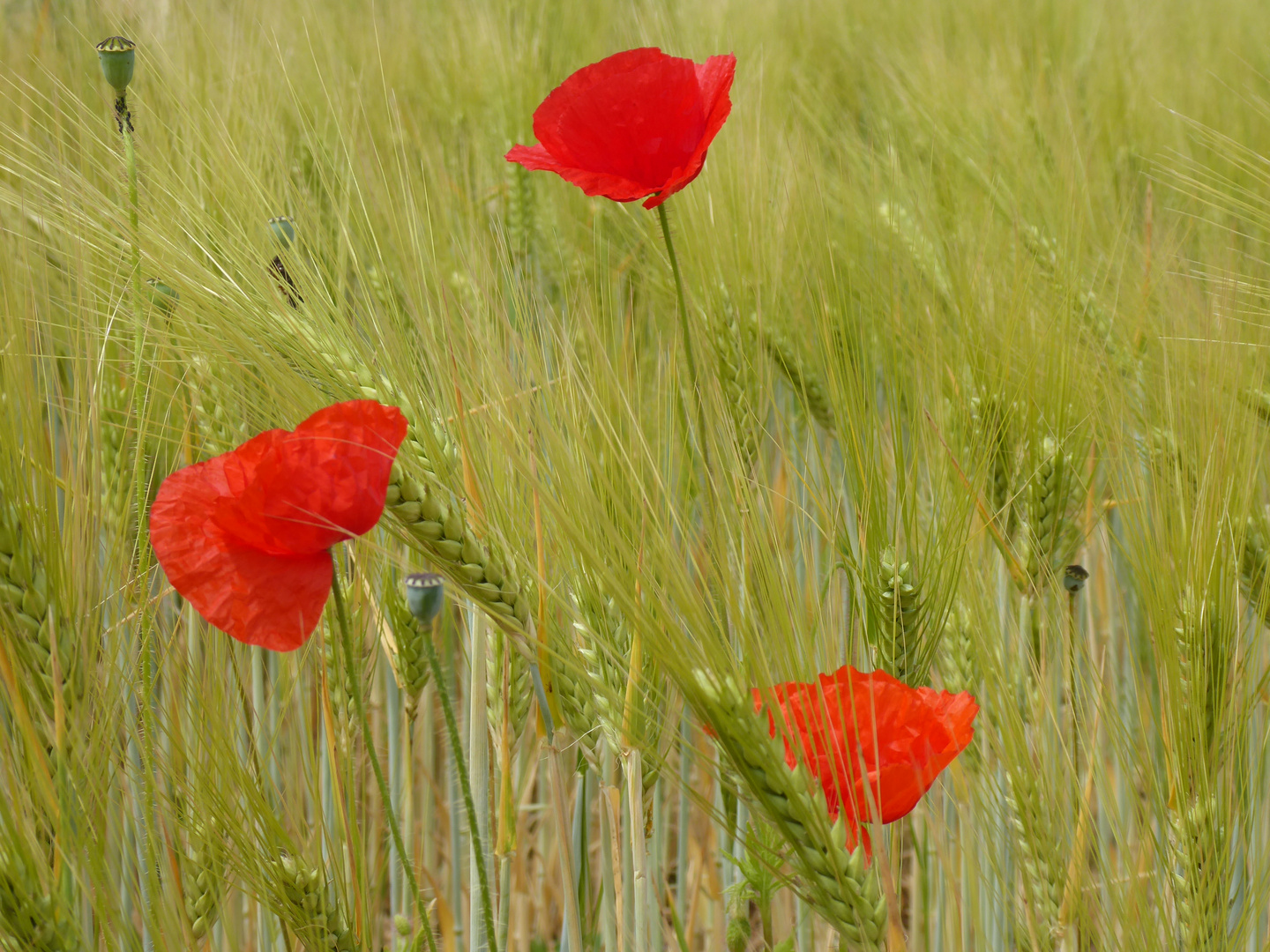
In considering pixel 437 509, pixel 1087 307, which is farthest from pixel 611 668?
pixel 1087 307

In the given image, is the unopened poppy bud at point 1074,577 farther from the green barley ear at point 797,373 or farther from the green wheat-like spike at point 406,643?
the green wheat-like spike at point 406,643

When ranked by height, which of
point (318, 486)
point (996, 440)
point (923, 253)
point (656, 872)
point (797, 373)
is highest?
point (923, 253)

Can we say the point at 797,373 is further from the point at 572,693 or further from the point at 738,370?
the point at 572,693

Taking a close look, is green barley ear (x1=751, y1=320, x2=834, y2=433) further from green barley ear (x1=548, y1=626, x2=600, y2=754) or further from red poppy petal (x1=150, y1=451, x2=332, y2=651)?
red poppy petal (x1=150, y1=451, x2=332, y2=651)

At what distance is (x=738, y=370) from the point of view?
910 mm

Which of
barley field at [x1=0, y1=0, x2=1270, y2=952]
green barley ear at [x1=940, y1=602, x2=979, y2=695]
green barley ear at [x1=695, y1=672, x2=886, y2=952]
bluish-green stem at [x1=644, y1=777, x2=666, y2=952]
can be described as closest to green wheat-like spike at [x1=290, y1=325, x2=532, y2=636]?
barley field at [x1=0, y1=0, x2=1270, y2=952]

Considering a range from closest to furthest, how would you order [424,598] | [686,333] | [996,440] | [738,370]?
1. [424,598]
2. [686,333]
3. [996,440]
4. [738,370]

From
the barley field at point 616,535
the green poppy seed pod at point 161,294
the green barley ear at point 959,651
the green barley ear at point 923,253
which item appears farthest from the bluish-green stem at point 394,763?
the green barley ear at point 923,253

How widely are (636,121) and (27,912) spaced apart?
1.64 ft

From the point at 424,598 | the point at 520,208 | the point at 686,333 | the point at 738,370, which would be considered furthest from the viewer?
the point at 520,208

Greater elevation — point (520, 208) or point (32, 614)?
point (520, 208)

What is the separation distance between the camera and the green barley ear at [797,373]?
97 cm

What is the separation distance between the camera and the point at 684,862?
1222 mm

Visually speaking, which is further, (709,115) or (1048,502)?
(1048,502)
